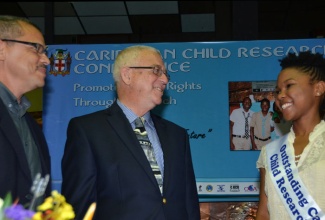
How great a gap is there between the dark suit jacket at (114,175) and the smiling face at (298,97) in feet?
2.20

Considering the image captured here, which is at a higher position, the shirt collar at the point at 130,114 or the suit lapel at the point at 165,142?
the shirt collar at the point at 130,114

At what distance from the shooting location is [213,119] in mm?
3969

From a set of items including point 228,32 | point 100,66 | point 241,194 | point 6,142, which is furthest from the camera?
point 228,32

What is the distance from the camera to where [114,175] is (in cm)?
266

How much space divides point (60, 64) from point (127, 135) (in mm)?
1509

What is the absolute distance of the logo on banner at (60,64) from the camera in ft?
13.3

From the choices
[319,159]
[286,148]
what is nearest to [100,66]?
[286,148]

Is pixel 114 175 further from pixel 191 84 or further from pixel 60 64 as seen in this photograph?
pixel 60 64

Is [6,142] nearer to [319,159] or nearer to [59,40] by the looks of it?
[319,159]

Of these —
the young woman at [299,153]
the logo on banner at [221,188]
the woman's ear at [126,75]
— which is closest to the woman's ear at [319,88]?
the young woman at [299,153]

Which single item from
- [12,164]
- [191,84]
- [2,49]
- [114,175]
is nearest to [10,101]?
[2,49]

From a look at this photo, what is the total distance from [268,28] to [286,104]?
6.24m

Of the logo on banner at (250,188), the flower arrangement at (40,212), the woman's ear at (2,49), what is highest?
the woman's ear at (2,49)

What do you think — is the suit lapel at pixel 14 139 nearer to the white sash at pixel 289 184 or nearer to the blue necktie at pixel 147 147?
the blue necktie at pixel 147 147
